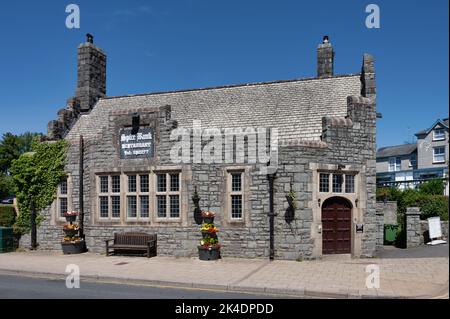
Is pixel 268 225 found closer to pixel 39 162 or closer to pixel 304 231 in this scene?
pixel 304 231

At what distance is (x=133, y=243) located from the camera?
1612 centimetres

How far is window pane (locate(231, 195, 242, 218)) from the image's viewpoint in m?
15.3

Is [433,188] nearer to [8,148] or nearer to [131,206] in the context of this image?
[131,206]

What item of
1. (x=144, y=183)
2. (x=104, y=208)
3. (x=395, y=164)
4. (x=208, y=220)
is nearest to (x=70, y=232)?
(x=104, y=208)

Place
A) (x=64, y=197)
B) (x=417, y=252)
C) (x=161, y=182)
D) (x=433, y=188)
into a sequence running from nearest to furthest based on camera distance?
1. (x=417, y=252)
2. (x=161, y=182)
3. (x=64, y=197)
4. (x=433, y=188)

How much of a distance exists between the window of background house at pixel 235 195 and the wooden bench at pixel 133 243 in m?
3.40

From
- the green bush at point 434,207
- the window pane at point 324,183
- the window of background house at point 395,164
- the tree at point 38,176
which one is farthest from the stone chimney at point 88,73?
the window of background house at point 395,164

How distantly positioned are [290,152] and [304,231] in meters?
2.89

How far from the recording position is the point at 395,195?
28469mm

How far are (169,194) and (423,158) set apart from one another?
42.2m

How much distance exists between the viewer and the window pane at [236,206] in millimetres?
15336

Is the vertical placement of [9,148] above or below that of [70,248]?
above

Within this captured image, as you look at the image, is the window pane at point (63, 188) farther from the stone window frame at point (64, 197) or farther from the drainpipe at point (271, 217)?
the drainpipe at point (271, 217)

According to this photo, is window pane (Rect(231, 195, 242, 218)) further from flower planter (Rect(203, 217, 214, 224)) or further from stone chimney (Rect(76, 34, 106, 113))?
stone chimney (Rect(76, 34, 106, 113))
